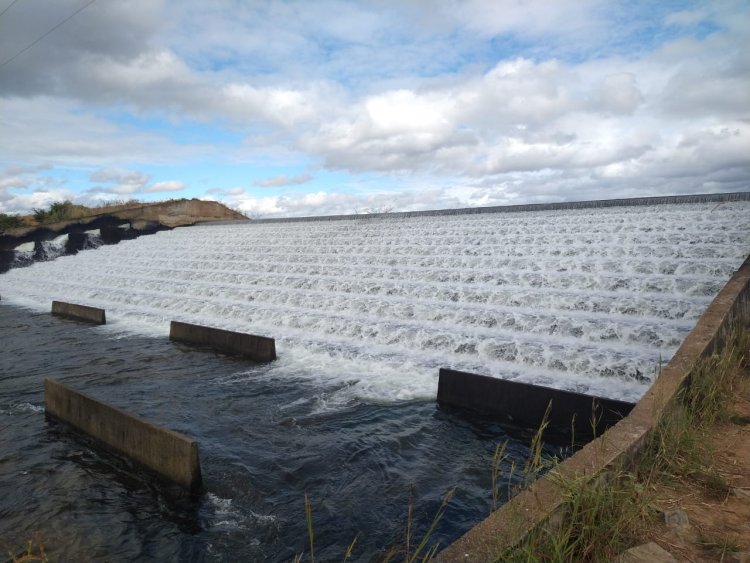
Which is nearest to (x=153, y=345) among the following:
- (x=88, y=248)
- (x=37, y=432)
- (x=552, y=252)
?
(x=37, y=432)

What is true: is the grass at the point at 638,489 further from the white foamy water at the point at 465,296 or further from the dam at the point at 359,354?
the dam at the point at 359,354

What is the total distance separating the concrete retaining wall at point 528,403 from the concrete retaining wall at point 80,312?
27.8 ft

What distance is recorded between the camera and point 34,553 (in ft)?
10.4

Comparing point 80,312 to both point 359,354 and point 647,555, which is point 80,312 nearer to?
point 359,354

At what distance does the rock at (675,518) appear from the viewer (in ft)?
7.53

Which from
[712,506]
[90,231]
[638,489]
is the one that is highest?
[90,231]

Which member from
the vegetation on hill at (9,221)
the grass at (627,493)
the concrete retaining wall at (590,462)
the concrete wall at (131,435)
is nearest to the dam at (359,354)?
the concrete wall at (131,435)

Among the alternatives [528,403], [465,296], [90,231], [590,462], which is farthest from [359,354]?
[90,231]

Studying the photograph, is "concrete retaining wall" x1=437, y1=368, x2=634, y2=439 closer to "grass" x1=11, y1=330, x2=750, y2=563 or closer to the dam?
the dam

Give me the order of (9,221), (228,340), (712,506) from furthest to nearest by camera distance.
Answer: (9,221) < (228,340) < (712,506)

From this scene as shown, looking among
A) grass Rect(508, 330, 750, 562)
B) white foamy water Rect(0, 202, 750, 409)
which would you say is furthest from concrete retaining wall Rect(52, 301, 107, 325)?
grass Rect(508, 330, 750, 562)

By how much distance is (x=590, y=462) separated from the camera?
2559mm

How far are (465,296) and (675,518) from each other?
19.5ft

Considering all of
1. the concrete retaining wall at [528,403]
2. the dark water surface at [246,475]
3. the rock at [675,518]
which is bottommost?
the dark water surface at [246,475]
